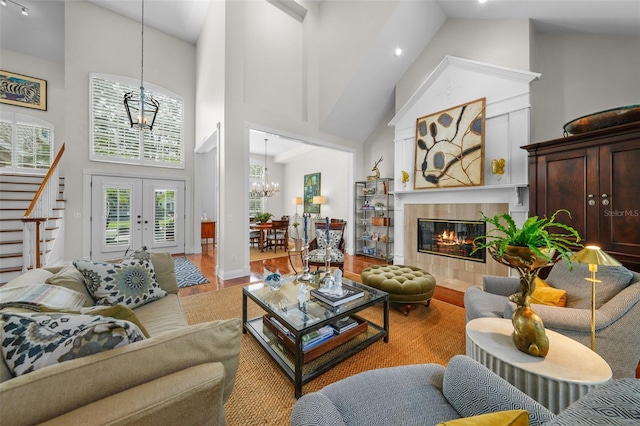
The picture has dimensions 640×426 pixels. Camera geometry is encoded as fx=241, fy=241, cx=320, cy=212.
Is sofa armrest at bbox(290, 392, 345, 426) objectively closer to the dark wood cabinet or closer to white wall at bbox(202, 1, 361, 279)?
the dark wood cabinet

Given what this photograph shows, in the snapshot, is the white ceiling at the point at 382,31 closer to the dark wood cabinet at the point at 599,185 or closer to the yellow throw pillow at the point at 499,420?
the dark wood cabinet at the point at 599,185

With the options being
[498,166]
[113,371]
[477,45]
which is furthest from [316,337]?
[477,45]

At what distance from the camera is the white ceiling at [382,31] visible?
2.92m

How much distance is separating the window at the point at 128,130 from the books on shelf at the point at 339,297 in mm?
5616

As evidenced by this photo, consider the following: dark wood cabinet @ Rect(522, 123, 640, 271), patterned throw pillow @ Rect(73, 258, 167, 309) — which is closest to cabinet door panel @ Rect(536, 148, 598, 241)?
dark wood cabinet @ Rect(522, 123, 640, 271)

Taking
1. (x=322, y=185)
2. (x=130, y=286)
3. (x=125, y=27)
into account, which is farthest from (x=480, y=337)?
(x=125, y=27)

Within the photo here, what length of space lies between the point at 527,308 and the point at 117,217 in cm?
695

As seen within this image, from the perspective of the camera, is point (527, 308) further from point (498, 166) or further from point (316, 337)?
point (498, 166)

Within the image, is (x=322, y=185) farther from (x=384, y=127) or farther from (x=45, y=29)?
(x=45, y=29)

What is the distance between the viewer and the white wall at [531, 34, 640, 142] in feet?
9.56

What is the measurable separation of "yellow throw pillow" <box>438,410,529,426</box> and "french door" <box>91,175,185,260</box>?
6.69 m

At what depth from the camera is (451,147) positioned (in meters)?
3.97

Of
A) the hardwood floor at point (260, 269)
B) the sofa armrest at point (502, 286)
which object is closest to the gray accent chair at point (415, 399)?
the sofa armrest at point (502, 286)

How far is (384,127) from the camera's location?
5.79 m
